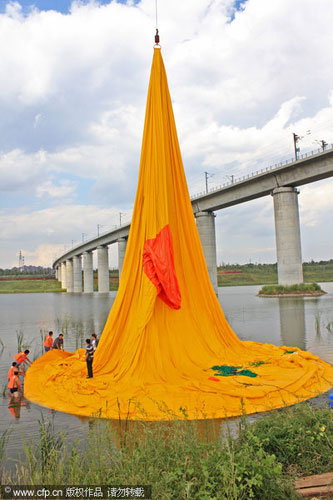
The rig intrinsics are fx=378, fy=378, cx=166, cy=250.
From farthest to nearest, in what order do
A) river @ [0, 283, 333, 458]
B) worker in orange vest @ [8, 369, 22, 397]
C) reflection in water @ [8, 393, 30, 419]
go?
worker in orange vest @ [8, 369, 22, 397] → reflection in water @ [8, 393, 30, 419] → river @ [0, 283, 333, 458]

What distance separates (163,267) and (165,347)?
2.05 m

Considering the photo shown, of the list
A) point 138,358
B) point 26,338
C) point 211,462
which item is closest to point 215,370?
point 138,358

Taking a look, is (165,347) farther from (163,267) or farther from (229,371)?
(163,267)

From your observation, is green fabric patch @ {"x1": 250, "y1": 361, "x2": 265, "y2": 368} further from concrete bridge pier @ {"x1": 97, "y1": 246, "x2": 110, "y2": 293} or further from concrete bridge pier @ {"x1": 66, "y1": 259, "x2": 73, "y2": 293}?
concrete bridge pier @ {"x1": 66, "y1": 259, "x2": 73, "y2": 293}

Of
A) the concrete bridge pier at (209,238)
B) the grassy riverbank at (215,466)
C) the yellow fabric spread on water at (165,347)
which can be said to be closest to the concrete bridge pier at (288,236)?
the concrete bridge pier at (209,238)

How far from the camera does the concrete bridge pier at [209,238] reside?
51.8 metres

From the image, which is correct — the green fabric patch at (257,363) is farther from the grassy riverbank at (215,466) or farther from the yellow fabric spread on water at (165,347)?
the grassy riverbank at (215,466)

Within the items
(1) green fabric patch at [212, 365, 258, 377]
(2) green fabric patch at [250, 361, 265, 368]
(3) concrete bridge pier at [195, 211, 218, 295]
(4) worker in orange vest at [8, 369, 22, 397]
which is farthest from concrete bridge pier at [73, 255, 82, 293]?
(1) green fabric patch at [212, 365, 258, 377]

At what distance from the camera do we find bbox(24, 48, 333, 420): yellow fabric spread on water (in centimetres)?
782

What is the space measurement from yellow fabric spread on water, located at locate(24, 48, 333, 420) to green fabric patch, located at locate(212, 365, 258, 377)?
24 millimetres

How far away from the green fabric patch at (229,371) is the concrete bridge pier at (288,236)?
32.3m

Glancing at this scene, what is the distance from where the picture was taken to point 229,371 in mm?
9188

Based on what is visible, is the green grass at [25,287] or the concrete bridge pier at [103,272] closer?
the concrete bridge pier at [103,272]

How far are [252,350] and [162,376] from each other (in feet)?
12.5
